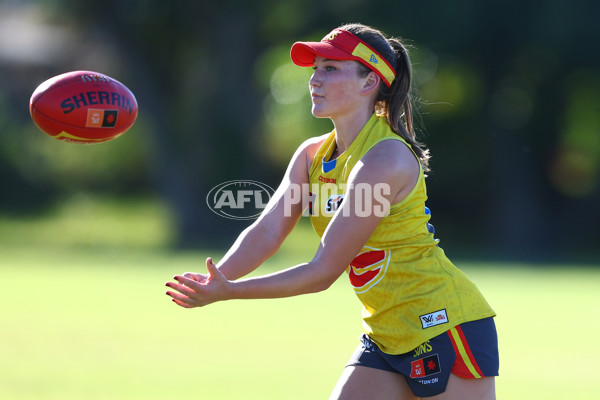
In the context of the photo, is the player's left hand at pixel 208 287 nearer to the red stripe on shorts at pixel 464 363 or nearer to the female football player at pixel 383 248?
the female football player at pixel 383 248

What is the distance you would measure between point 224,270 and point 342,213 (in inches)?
27.4

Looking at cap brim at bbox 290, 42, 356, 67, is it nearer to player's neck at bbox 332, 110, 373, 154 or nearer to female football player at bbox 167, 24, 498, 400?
female football player at bbox 167, 24, 498, 400

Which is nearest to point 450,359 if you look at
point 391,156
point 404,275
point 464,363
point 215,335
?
point 464,363

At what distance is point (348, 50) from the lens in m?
3.80

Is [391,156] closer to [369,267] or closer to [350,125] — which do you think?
[350,125]

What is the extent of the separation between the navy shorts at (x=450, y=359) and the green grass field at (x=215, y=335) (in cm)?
283

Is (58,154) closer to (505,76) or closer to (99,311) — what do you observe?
(505,76)

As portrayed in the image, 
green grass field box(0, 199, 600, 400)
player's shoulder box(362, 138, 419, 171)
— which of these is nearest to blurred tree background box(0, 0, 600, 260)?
green grass field box(0, 199, 600, 400)

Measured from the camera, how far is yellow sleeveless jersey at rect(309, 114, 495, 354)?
369 centimetres

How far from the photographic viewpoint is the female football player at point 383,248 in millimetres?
3541

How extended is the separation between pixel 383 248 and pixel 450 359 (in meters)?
0.53

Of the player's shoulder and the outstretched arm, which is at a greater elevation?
the player's shoulder

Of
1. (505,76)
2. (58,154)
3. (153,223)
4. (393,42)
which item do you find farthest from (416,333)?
(58,154)

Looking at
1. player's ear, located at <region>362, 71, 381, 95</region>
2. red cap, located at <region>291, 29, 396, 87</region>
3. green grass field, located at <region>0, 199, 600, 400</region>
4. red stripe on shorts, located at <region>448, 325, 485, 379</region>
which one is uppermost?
red cap, located at <region>291, 29, 396, 87</region>
